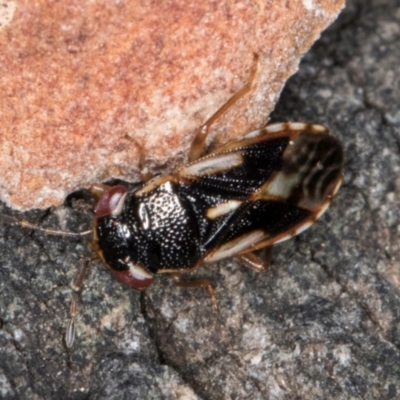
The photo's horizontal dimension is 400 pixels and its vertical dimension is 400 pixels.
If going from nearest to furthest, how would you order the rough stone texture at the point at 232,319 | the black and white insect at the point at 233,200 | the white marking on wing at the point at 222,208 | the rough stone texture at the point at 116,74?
1. the rough stone texture at the point at 116,74
2. the rough stone texture at the point at 232,319
3. the black and white insect at the point at 233,200
4. the white marking on wing at the point at 222,208

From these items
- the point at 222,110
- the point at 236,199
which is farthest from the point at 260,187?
the point at 222,110

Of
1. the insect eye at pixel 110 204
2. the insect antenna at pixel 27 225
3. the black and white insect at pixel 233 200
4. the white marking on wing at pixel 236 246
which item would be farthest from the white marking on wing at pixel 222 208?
the insect antenna at pixel 27 225

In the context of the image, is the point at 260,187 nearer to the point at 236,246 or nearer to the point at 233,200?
the point at 233,200

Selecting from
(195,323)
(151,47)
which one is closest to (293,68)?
(151,47)

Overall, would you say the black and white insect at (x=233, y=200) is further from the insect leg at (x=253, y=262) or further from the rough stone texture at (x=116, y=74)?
the rough stone texture at (x=116, y=74)

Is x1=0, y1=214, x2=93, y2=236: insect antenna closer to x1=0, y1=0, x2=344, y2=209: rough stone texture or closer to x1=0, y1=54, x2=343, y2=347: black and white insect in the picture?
x1=0, y1=0, x2=344, y2=209: rough stone texture

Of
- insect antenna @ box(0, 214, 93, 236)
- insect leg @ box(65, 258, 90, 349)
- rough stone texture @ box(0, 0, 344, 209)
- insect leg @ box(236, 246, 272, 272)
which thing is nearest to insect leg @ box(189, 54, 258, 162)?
rough stone texture @ box(0, 0, 344, 209)
